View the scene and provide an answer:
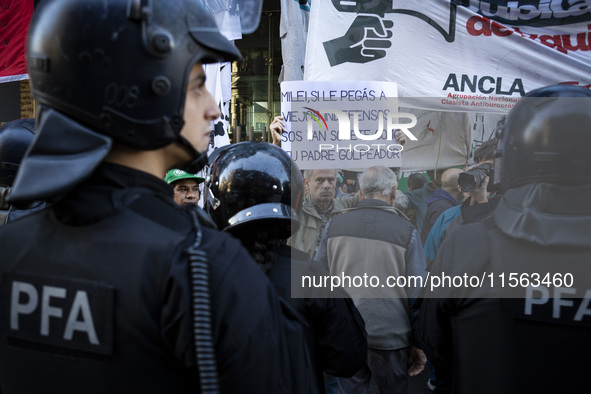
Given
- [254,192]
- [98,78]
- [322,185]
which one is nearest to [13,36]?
[322,185]

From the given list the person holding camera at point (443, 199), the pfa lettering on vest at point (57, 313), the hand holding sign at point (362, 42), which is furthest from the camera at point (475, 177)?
the pfa lettering on vest at point (57, 313)

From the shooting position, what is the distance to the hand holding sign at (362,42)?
405cm

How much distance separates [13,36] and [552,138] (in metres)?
6.41

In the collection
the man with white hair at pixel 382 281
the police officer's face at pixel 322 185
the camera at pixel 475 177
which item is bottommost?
the man with white hair at pixel 382 281

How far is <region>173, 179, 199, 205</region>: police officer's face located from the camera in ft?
12.9

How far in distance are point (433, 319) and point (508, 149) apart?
0.75m

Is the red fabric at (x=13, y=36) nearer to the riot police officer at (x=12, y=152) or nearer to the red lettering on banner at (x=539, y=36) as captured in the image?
the riot police officer at (x=12, y=152)

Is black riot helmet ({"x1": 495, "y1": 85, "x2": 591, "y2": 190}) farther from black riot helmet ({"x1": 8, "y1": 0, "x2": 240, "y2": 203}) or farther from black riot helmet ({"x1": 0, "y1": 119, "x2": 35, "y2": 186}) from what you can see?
black riot helmet ({"x1": 0, "y1": 119, "x2": 35, "y2": 186})

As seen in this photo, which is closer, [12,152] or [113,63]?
[113,63]

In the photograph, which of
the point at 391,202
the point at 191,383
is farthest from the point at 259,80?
the point at 191,383

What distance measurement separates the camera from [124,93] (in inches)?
40.8

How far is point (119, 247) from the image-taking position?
0.93m

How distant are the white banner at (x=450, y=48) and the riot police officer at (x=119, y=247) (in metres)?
3.18

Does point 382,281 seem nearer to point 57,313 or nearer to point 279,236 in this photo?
point 279,236
